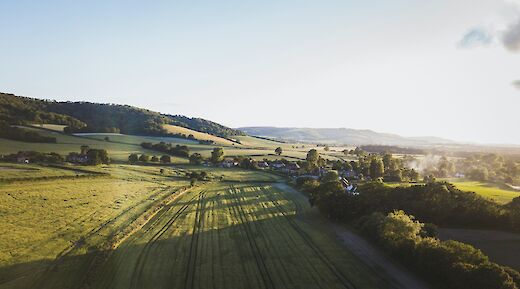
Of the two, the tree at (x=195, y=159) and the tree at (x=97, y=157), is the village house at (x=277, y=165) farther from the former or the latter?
the tree at (x=97, y=157)

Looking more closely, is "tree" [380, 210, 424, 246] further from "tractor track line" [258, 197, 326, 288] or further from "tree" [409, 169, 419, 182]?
"tree" [409, 169, 419, 182]

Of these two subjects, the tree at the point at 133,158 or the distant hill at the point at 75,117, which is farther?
the distant hill at the point at 75,117

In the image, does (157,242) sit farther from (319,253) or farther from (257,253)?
(319,253)

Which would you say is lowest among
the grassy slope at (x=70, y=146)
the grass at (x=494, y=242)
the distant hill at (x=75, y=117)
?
the grass at (x=494, y=242)

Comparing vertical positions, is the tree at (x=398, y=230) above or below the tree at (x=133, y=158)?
below

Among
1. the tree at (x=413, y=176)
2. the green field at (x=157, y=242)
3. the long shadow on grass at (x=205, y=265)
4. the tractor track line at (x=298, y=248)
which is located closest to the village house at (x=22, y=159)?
the green field at (x=157, y=242)

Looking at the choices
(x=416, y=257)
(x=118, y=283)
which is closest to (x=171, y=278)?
(x=118, y=283)

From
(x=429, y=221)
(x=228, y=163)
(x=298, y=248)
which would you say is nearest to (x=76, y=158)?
(x=228, y=163)
